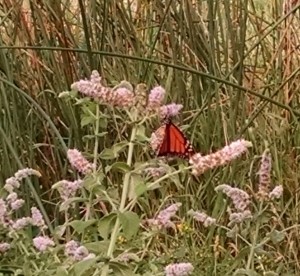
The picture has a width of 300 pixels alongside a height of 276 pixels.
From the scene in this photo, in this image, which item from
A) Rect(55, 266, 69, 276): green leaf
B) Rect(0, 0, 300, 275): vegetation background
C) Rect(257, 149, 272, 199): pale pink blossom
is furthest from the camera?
Rect(0, 0, 300, 275): vegetation background

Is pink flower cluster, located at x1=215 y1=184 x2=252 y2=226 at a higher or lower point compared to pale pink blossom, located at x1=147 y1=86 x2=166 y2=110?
lower

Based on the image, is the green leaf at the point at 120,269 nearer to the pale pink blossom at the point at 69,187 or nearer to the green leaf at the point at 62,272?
the green leaf at the point at 62,272

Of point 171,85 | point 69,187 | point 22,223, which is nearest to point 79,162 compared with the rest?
point 69,187

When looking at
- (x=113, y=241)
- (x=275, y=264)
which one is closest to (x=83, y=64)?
(x=275, y=264)

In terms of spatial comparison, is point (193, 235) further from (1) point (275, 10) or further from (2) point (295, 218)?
(1) point (275, 10)

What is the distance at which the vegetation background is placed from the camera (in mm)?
2592

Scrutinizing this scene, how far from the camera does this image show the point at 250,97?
2.88m

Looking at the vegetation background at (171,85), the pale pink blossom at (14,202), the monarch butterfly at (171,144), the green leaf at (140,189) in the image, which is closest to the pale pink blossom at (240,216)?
the monarch butterfly at (171,144)

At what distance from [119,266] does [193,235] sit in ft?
3.69

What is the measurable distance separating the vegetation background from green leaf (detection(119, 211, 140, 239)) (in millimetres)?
1089

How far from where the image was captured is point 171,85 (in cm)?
287

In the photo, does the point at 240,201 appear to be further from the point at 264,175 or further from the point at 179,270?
the point at 179,270

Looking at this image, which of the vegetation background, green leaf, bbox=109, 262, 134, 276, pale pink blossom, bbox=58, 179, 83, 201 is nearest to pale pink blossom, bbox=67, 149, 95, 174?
pale pink blossom, bbox=58, 179, 83, 201

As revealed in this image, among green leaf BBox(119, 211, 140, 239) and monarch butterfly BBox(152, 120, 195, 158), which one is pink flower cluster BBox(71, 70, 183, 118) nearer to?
monarch butterfly BBox(152, 120, 195, 158)
